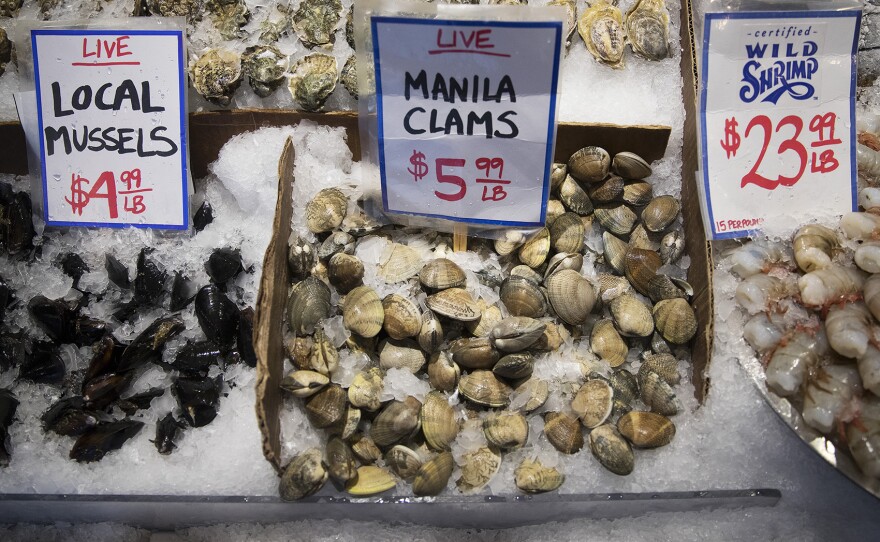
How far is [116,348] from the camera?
5.29 ft

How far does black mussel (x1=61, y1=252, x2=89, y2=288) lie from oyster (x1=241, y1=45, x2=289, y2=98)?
0.75 m

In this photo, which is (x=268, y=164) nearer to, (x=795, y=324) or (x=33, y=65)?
(x=33, y=65)

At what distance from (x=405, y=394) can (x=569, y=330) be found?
52 centimetres

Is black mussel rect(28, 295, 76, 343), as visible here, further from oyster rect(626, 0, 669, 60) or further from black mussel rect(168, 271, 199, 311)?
oyster rect(626, 0, 669, 60)

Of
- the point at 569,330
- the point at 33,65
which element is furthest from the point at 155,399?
the point at 569,330

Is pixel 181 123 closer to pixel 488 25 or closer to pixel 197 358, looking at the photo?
pixel 197 358

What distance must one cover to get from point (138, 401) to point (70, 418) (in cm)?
16

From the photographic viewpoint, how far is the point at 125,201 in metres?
1.78

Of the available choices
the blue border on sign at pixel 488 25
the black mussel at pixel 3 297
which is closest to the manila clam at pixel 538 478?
the blue border on sign at pixel 488 25

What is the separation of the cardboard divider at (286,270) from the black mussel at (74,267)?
0.62 meters

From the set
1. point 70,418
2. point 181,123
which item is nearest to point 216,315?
point 70,418

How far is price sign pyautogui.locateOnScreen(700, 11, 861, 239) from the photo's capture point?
159 centimetres

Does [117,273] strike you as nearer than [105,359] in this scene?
No

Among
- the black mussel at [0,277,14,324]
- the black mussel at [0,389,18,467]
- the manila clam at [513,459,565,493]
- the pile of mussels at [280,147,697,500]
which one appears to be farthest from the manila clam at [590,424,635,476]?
the black mussel at [0,277,14,324]
